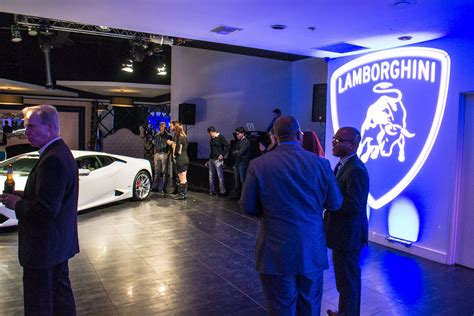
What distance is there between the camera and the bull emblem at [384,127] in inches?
228

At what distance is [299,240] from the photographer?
94.3 inches

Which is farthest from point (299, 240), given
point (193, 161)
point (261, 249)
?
point (193, 161)

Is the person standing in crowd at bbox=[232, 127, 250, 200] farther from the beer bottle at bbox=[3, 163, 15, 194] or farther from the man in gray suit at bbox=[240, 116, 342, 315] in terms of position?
the man in gray suit at bbox=[240, 116, 342, 315]

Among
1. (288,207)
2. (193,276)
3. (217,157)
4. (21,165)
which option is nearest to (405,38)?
(288,207)

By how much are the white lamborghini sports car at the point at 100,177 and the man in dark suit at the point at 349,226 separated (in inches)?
204

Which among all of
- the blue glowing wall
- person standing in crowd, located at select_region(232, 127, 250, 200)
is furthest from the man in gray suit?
person standing in crowd, located at select_region(232, 127, 250, 200)

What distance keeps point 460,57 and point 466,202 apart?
1869mm

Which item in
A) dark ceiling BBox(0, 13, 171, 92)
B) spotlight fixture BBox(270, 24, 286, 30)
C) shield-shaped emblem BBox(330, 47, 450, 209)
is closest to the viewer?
spotlight fixture BBox(270, 24, 286, 30)

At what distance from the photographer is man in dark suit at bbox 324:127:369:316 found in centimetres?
303

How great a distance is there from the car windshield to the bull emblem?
558 cm

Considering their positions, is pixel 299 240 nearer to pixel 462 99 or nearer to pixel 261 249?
pixel 261 249

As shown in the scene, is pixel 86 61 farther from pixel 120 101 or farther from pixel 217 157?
pixel 217 157

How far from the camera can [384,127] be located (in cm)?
604

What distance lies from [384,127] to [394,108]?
32 cm
